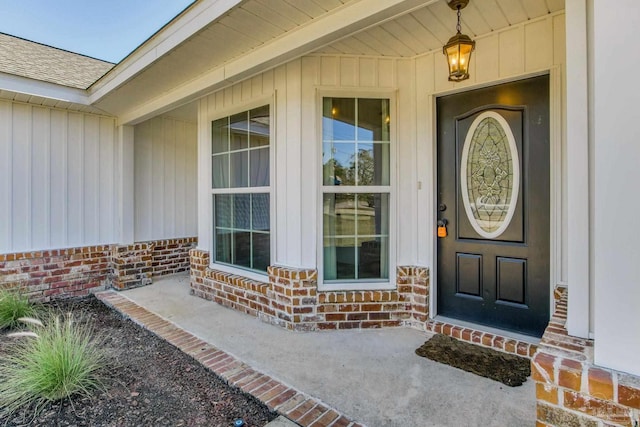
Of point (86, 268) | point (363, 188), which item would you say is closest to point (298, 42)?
point (363, 188)

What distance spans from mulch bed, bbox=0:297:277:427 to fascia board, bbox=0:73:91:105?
2805mm

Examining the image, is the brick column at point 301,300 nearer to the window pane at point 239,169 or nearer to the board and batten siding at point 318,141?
the board and batten siding at point 318,141

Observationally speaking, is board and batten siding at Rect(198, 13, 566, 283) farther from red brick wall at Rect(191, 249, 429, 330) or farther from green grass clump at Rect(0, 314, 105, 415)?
green grass clump at Rect(0, 314, 105, 415)

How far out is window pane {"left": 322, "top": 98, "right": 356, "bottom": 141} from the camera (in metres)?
3.26

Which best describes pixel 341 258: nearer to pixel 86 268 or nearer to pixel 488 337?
pixel 488 337

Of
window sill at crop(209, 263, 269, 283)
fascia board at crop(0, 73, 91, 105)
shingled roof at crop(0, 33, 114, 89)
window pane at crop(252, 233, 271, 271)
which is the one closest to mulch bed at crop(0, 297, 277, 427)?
window sill at crop(209, 263, 269, 283)

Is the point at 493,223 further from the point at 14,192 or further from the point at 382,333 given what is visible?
the point at 14,192

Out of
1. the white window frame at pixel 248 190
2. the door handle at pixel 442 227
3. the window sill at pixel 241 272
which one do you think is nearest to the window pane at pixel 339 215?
the white window frame at pixel 248 190

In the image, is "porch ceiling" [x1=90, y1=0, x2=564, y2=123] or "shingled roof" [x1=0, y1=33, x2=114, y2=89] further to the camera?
"shingled roof" [x1=0, y1=33, x2=114, y2=89]

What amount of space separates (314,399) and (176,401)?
2.97 ft

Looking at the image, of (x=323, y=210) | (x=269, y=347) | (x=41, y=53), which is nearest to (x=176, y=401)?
(x=269, y=347)

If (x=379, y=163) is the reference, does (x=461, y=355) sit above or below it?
below

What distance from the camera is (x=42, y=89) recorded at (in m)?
3.84

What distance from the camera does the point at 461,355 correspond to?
2.57 metres
